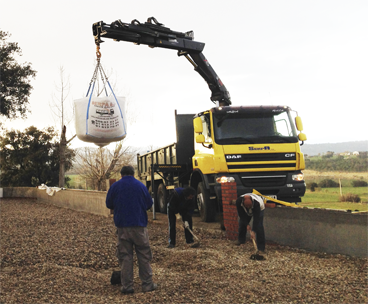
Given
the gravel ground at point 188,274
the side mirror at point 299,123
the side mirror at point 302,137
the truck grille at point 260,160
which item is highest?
the side mirror at point 299,123

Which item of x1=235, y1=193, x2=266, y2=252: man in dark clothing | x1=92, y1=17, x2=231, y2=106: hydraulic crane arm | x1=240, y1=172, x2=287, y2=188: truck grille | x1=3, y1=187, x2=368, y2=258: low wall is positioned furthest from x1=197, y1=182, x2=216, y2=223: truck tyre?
x1=92, y1=17, x2=231, y2=106: hydraulic crane arm

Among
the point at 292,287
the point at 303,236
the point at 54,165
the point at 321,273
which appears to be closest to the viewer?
the point at 292,287

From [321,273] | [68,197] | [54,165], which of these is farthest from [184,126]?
[54,165]

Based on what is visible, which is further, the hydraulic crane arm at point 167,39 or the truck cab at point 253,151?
the hydraulic crane arm at point 167,39

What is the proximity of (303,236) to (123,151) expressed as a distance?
20525 millimetres

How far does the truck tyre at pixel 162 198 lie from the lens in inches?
550

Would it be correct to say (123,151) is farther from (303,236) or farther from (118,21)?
(303,236)

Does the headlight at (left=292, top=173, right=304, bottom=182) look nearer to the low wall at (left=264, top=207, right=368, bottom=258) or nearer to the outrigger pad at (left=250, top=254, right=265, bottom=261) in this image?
the low wall at (left=264, top=207, right=368, bottom=258)

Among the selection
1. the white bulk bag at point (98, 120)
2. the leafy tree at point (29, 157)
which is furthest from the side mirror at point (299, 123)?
the leafy tree at point (29, 157)

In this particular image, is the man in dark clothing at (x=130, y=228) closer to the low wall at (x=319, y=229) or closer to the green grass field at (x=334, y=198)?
the low wall at (x=319, y=229)

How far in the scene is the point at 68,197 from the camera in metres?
18.8

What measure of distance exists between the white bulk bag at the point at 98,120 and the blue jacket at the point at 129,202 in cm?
184

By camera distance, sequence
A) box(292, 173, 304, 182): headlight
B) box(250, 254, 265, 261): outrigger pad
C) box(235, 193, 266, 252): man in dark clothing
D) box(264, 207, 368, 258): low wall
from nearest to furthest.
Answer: box(264, 207, 368, 258): low wall < box(250, 254, 265, 261): outrigger pad < box(235, 193, 266, 252): man in dark clothing < box(292, 173, 304, 182): headlight

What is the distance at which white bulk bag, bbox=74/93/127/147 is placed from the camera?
22.9 feet
